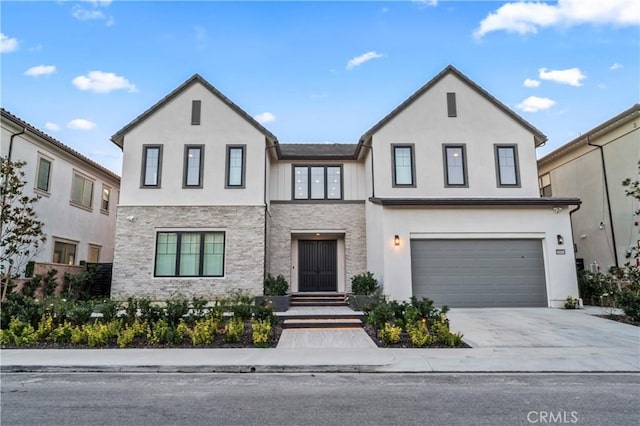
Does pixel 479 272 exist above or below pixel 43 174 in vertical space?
below

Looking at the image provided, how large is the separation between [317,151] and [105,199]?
38.0 feet

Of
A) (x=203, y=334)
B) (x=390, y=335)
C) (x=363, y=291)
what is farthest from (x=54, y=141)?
(x=390, y=335)

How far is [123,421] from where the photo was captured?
4164mm

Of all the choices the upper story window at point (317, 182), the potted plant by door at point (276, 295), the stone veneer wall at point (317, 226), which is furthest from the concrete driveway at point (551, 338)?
the upper story window at point (317, 182)

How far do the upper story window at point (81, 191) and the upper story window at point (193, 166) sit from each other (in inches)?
255

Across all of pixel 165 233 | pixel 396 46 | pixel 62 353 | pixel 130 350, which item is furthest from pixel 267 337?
pixel 396 46

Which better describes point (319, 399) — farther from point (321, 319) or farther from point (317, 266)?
point (317, 266)

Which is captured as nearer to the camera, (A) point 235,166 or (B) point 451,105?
(A) point 235,166

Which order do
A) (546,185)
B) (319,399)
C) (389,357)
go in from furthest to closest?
(546,185) < (389,357) < (319,399)

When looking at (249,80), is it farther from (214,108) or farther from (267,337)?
(267,337)

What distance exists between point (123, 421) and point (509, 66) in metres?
16.4

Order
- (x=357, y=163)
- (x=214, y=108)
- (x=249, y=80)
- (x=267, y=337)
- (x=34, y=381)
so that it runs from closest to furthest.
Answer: (x=34, y=381), (x=267, y=337), (x=214, y=108), (x=357, y=163), (x=249, y=80)

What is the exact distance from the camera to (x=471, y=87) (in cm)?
1485

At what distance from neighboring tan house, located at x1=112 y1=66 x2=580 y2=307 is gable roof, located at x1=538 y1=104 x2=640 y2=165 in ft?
8.95
